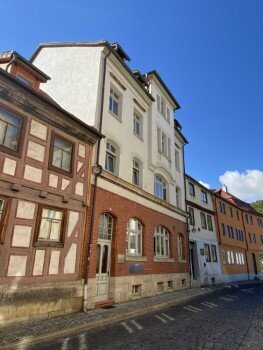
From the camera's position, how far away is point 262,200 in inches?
2509

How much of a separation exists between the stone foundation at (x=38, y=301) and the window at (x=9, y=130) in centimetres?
434

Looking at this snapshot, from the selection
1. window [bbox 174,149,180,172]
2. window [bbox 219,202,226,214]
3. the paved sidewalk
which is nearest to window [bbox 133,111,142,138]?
window [bbox 174,149,180,172]

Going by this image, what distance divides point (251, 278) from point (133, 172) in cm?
2941

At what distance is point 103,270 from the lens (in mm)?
11867

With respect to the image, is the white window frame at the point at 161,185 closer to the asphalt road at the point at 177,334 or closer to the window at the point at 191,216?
the window at the point at 191,216

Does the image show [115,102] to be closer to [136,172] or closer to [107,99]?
[107,99]

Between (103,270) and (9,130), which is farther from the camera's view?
(103,270)

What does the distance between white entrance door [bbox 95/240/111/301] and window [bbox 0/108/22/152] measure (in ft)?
18.8

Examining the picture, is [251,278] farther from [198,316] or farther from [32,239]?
[32,239]

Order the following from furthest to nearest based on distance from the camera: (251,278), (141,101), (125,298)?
(251,278) → (141,101) → (125,298)

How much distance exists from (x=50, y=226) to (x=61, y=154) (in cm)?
285

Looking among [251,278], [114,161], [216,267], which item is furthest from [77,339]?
[251,278]

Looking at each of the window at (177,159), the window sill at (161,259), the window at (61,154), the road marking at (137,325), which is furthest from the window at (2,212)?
the window at (177,159)

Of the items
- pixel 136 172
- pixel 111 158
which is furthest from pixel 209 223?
pixel 111 158
